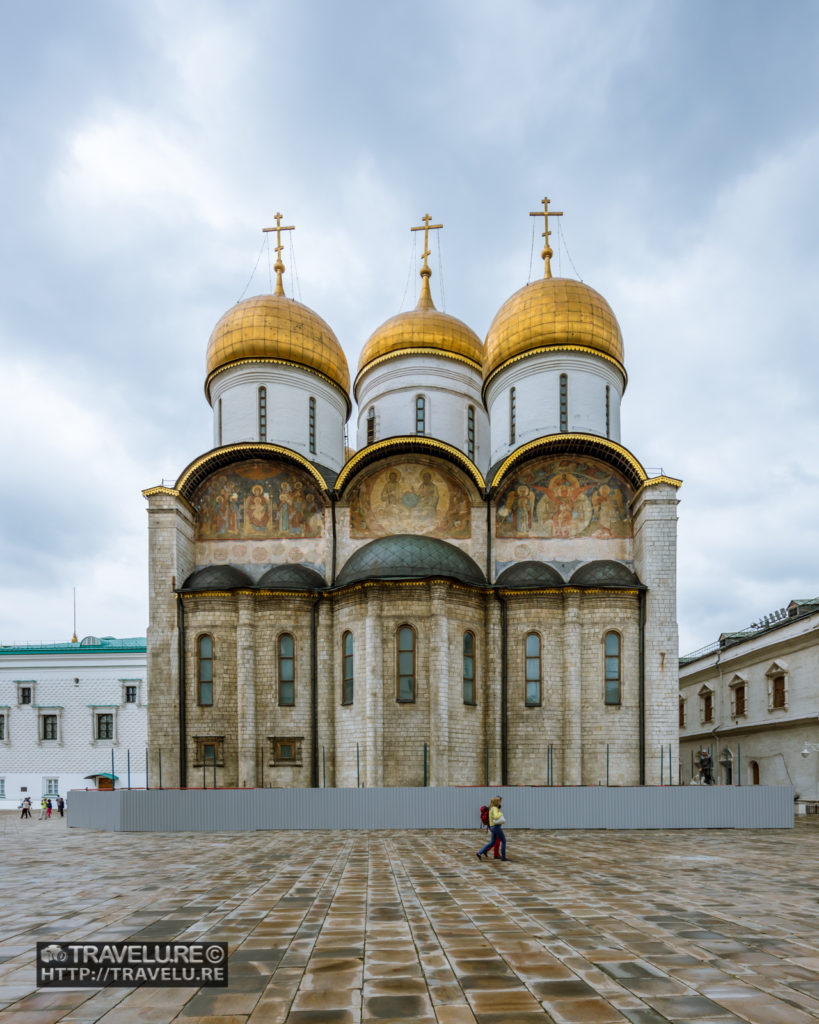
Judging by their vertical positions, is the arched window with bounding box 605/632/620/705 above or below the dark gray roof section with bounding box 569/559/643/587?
below

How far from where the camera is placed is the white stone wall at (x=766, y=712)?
22938 mm

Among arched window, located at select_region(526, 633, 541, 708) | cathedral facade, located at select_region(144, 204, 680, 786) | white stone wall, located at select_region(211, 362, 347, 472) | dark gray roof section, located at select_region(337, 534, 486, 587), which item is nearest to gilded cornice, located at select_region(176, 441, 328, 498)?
cathedral facade, located at select_region(144, 204, 680, 786)

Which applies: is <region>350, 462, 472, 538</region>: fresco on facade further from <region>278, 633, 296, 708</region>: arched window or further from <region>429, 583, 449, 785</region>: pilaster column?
<region>278, 633, 296, 708</region>: arched window

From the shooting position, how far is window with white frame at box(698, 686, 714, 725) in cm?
3011

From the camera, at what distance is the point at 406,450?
23.2 meters

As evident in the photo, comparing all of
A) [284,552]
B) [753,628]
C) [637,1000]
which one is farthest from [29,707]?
[637,1000]

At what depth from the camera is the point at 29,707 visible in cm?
3125

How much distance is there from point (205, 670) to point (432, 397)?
12.5 meters

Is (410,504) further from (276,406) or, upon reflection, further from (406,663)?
(276,406)

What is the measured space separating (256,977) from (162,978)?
0.66m

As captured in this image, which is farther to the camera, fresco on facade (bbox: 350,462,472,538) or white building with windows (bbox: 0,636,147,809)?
white building with windows (bbox: 0,636,147,809)

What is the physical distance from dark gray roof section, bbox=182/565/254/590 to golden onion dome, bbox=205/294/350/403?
7.25m

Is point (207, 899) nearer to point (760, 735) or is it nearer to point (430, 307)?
point (760, 735)

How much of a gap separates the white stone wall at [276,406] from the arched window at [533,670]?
349 inches
